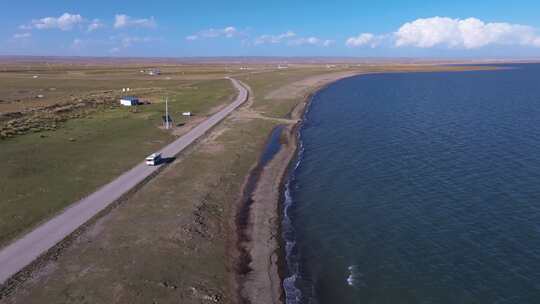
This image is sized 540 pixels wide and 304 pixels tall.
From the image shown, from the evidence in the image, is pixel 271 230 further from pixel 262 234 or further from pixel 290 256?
pixel 290 256

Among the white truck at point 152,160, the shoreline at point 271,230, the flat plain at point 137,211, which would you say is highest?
the white truck at point 152,160

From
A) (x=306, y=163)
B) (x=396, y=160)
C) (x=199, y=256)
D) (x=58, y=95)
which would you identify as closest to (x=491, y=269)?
(x=199, y=256)

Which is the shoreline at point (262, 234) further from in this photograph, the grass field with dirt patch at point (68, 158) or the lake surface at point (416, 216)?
the grass field with dirt patch at point (68, 158)

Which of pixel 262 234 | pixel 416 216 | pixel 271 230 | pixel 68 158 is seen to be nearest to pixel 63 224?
pixel 262 234

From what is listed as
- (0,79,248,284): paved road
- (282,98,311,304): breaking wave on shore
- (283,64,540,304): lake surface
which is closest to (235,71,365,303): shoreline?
(282,98,311,304): breaking wave on shore

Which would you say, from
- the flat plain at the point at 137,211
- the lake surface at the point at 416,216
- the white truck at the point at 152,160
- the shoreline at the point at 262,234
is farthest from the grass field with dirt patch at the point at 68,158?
the lake surface at the point at 416,216

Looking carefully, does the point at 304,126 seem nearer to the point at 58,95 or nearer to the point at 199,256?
the point at 199,256

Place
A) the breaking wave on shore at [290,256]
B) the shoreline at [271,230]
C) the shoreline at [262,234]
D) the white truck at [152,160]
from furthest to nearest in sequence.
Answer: the white truck at [152,160], the shoreline at [262,234], the breaking wave on shore at [290,256], the shoreline at [271,230]
